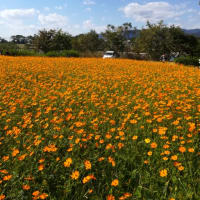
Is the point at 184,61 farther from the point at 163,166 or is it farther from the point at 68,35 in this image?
the point at 68,35

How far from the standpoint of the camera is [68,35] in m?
35.6

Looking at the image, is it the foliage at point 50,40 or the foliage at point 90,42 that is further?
the foliage at point 90,42

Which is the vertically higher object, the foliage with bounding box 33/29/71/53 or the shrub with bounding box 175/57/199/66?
the foliage with bounding box 33/29/71/53

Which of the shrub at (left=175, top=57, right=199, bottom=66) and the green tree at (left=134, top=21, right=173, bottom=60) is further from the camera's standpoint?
the green tree at (left=134, top=21, right=173, bottom=60)

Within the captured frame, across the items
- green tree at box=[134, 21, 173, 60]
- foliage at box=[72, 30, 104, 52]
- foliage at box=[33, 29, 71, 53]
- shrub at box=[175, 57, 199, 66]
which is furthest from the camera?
foliage at box=[72, 30, 104, 52]

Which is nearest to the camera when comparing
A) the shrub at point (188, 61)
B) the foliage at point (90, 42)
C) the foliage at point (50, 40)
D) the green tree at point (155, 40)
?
the shrub at point (188, 61)

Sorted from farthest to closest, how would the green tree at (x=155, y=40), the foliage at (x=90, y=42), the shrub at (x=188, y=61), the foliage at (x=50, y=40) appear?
the foliage at (x=90, y=42), the foliage at (x=50, y=40), the green tree at (x=155, y=40), the shrub at (x=188, y=61)

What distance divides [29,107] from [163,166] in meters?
3.48

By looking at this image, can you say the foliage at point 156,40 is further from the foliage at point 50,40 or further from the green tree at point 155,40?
the foliage at point 50,40

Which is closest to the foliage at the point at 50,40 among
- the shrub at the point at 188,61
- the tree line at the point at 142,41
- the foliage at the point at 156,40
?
the tree line at the point at 142,41

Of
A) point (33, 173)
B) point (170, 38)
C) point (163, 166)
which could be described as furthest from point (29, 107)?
point (170, 38)

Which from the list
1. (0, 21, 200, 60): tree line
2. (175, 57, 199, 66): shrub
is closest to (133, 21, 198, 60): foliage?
(0, 21, 200, 60): tree line

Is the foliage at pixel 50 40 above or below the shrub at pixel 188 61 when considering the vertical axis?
above

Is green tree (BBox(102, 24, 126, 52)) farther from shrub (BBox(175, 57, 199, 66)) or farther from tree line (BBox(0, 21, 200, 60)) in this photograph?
shrub (BBox(175, 57, 199, 66))
